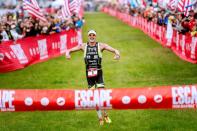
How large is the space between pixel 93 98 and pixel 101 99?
185mm

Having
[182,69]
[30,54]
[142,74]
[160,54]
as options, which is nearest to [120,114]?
[142,74]

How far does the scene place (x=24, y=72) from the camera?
22.6 meters

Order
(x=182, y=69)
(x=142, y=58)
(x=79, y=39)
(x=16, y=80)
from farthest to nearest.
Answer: (x=79, y=39) < (x=142, y=58) < (x=182, y=69) < (x=16, y=80)

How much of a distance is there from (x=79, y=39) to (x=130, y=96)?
2301 cm

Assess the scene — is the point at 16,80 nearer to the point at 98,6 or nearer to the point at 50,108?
the point at 50,108

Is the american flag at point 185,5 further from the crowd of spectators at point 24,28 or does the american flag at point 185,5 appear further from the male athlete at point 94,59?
the male athlete at point 94,59

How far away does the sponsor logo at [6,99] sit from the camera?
1062cm

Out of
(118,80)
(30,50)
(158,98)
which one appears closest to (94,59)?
(158,98)

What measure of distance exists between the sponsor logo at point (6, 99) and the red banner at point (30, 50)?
11788mm

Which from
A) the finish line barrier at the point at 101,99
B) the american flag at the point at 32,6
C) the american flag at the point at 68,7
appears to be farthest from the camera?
the american flag at the point at 68,7

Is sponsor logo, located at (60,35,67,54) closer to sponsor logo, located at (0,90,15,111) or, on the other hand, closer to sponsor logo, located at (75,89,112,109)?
sponsor logo, located at (0,90,15,111)

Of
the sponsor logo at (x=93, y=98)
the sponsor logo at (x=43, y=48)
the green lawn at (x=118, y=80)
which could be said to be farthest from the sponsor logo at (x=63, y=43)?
the sponsor logo at (x=93, y=98)

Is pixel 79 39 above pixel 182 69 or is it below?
above

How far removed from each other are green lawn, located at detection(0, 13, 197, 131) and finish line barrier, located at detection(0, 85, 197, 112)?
7.09 ft
